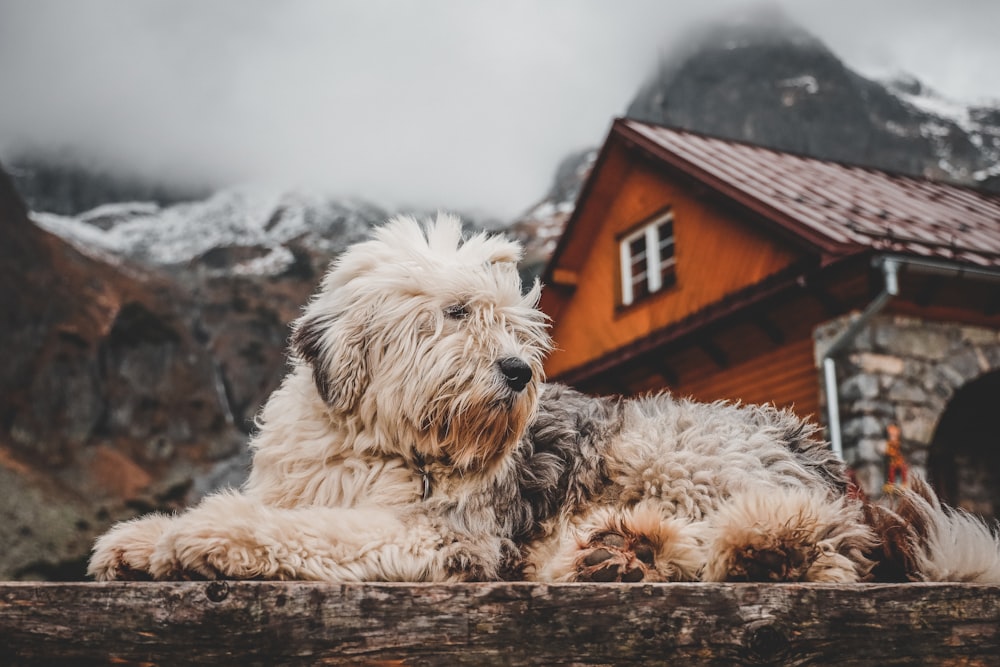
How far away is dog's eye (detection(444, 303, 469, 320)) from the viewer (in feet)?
10.1

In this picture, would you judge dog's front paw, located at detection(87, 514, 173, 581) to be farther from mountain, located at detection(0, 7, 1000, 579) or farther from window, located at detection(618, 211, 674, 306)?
window, located at detection(618, 211, 674, 306)

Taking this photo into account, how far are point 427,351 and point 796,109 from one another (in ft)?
378

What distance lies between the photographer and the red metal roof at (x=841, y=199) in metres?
11.6

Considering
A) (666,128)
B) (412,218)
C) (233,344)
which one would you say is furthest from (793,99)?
(412,218)

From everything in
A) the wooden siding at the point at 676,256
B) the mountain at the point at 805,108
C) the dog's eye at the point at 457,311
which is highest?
the mountain at the point at 805,108

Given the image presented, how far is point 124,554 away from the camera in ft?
7.80

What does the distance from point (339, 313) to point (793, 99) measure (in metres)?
117

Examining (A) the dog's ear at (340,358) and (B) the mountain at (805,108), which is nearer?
(A) the dog's ear at (340,358)

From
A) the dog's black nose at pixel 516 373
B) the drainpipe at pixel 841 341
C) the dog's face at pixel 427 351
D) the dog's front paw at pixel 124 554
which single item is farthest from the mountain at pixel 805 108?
the dog's front paw at pixel 124 554

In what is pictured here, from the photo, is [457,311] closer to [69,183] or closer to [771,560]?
[771,560]

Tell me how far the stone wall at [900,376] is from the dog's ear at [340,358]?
29.9 ft

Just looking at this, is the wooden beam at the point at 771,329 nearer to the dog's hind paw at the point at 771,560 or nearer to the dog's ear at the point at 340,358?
the dog's ear at the point at 340,358

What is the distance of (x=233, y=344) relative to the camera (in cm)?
7669

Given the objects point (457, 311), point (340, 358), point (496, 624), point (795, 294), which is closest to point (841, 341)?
point (795, 294)
